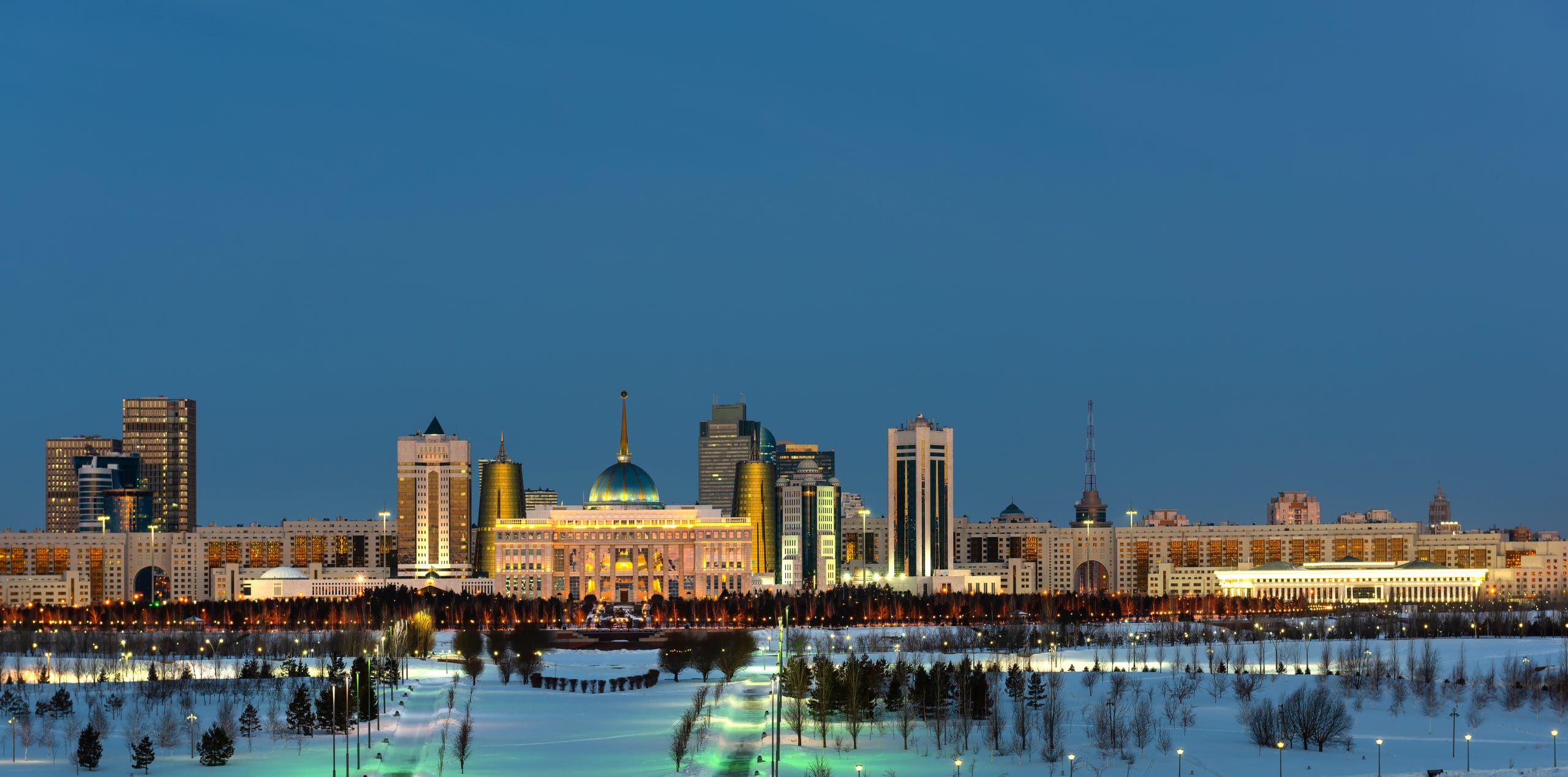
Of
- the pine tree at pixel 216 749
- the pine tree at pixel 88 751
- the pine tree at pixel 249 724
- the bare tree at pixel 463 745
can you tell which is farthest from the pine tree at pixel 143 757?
the bare tree at pixel 463 745

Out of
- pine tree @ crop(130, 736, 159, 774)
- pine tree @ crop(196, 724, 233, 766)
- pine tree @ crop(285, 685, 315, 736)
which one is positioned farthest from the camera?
pine tree @ crop(285, 685, 315, 736)

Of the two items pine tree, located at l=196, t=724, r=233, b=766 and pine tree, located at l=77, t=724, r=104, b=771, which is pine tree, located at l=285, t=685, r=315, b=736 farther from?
pine tree, located at l=77, t=724, r=104, b=771

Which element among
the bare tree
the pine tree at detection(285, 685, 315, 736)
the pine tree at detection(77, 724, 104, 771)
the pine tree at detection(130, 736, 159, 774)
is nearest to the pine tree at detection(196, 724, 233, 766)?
the pine tree at detection(130, 736, 159, 774)

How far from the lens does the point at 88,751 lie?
79.9 meters

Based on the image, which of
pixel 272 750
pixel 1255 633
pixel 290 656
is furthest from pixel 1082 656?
pixel 272 750

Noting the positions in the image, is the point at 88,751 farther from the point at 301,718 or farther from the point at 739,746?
the point at 739,746

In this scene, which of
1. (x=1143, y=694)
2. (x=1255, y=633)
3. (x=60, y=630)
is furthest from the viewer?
(x=60, y=630)

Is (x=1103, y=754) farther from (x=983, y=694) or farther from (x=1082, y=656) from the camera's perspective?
(x=1082, y=656)

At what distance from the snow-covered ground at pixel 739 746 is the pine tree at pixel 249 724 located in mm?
413

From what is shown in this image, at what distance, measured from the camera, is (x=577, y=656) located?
12638 centimetres

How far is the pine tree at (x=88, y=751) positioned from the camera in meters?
80.0

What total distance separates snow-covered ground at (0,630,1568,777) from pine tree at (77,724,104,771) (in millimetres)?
634

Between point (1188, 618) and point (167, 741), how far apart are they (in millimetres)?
97952

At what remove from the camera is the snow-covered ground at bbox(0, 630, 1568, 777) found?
79.2 m
